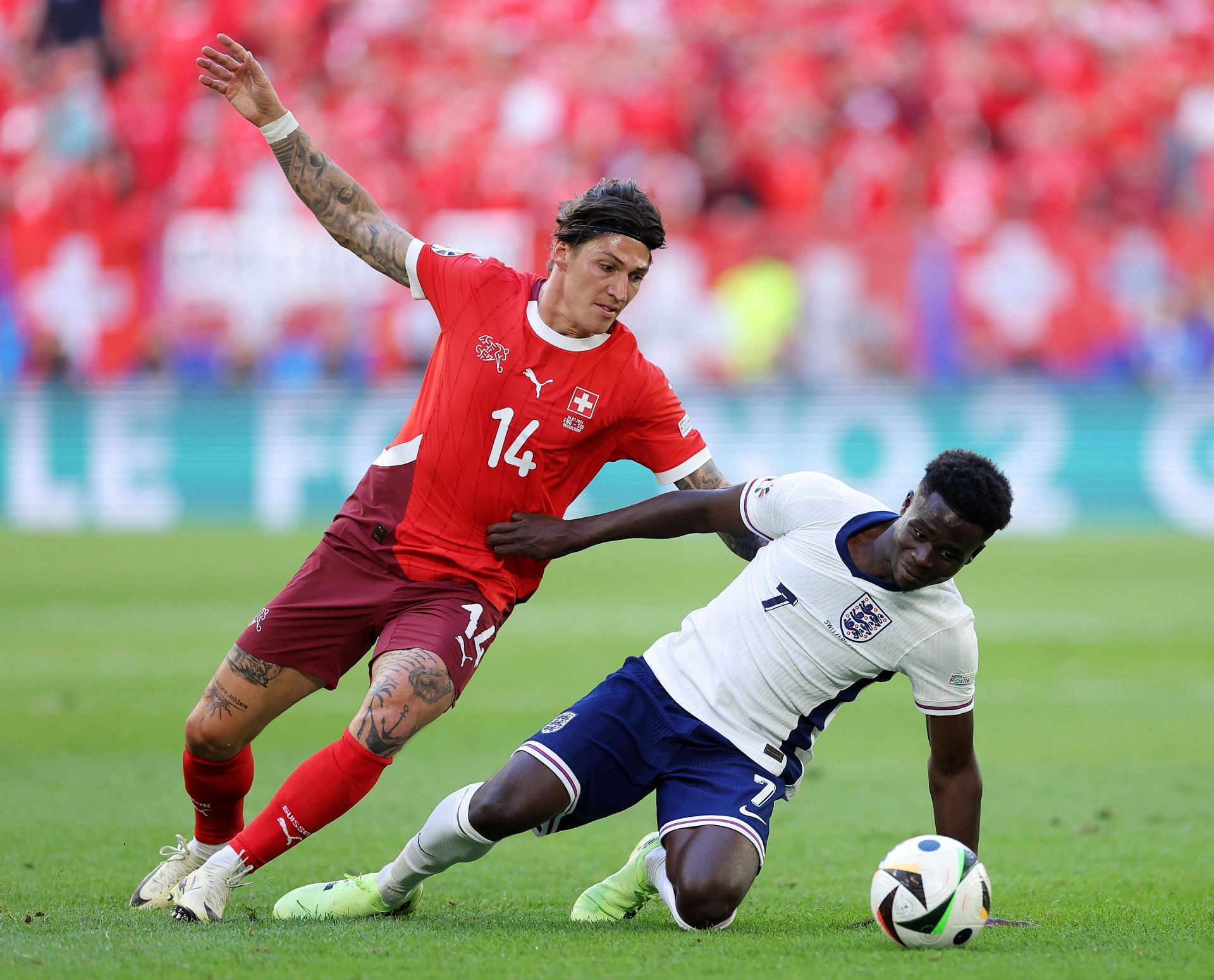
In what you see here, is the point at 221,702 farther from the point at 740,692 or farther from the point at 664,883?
the point at 740,692

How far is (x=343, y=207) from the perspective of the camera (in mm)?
4961

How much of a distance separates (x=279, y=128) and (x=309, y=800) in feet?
7.15

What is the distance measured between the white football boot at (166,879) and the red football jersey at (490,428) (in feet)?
3.66

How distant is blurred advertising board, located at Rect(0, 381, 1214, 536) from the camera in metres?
15.5

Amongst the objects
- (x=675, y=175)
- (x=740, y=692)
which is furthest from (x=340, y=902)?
(x=675, y=175)

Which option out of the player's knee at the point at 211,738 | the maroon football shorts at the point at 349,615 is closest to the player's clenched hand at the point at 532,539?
the maroon football shorts at the point at 349,615

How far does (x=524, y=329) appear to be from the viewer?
480 cm

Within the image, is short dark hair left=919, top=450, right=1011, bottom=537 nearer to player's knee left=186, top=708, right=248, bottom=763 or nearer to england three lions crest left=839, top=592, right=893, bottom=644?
england three lions crest left=839, top=592, right=893, bottom=644

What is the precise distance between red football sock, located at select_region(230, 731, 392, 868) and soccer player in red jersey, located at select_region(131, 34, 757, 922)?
0.21 m

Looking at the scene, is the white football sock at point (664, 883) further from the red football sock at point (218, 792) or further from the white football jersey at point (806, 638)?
the red football sock at point (218, 792)

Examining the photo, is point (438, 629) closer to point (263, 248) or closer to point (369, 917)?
point (369, 917)

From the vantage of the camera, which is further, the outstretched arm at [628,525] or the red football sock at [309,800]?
the outstretched arm at [628,525]

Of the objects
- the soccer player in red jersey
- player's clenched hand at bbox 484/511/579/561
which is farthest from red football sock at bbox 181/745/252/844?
player's clenched hand at bbox 484/511/579/561

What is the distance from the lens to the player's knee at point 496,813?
4.27 meters
